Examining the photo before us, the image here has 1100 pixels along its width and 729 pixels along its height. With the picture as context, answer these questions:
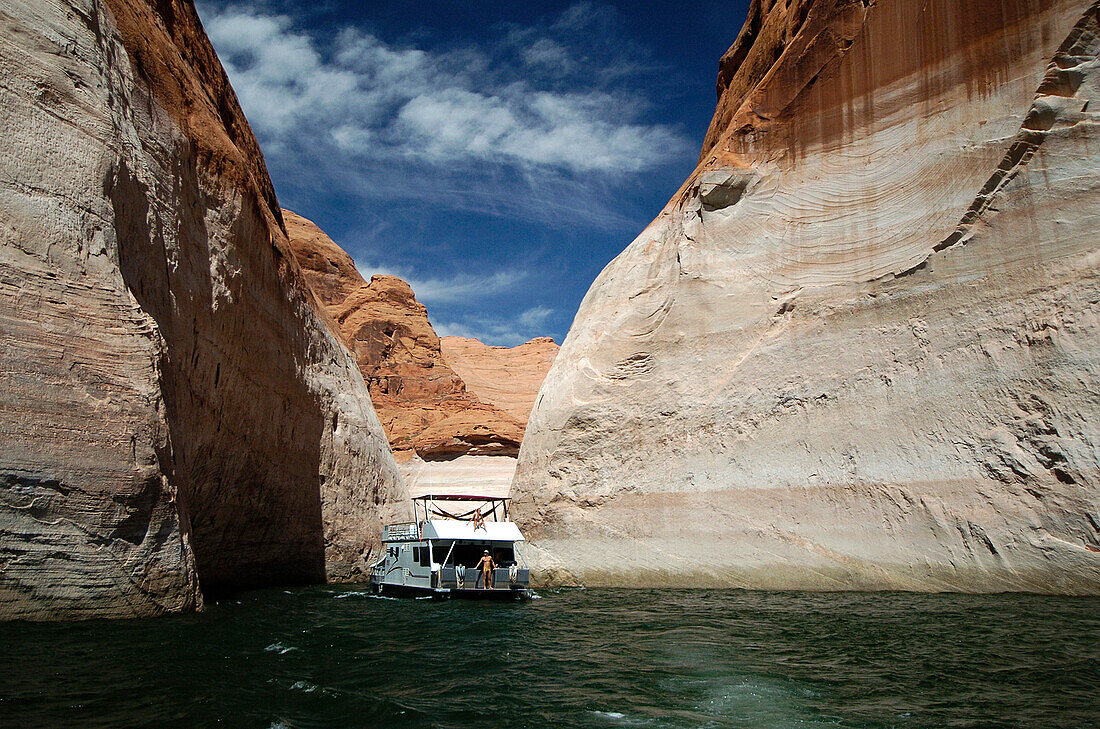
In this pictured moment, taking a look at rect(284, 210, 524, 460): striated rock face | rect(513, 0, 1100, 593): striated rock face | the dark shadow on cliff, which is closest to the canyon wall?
rect(284, 210, 524, 460): striated rock face

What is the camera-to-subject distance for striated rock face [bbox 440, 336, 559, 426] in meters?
78.0

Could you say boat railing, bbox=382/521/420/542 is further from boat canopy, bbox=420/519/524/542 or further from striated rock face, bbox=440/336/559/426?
striated rock face, bbox=440/336/559/426

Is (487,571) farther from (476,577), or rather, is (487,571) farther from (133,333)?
(133,333)

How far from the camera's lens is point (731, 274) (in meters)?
17.9

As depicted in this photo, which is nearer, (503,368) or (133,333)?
(133,333)

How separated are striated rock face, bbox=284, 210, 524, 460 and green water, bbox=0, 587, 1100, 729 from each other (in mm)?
32815

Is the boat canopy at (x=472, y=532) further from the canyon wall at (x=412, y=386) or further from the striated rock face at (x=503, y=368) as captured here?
the striated rock face at (x=503, y=368)

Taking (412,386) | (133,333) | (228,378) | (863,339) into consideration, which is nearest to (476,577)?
(228,378)

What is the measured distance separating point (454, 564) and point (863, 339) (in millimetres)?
10703

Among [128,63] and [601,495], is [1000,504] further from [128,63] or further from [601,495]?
[128,63]

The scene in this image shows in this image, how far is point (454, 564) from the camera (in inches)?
681

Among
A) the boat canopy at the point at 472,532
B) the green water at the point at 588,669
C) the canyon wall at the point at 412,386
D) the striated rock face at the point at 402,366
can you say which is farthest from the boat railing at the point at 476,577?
the striated rock face at the point at 402,366

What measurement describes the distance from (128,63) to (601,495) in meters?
13.5

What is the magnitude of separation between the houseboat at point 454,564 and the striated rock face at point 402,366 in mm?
25878
